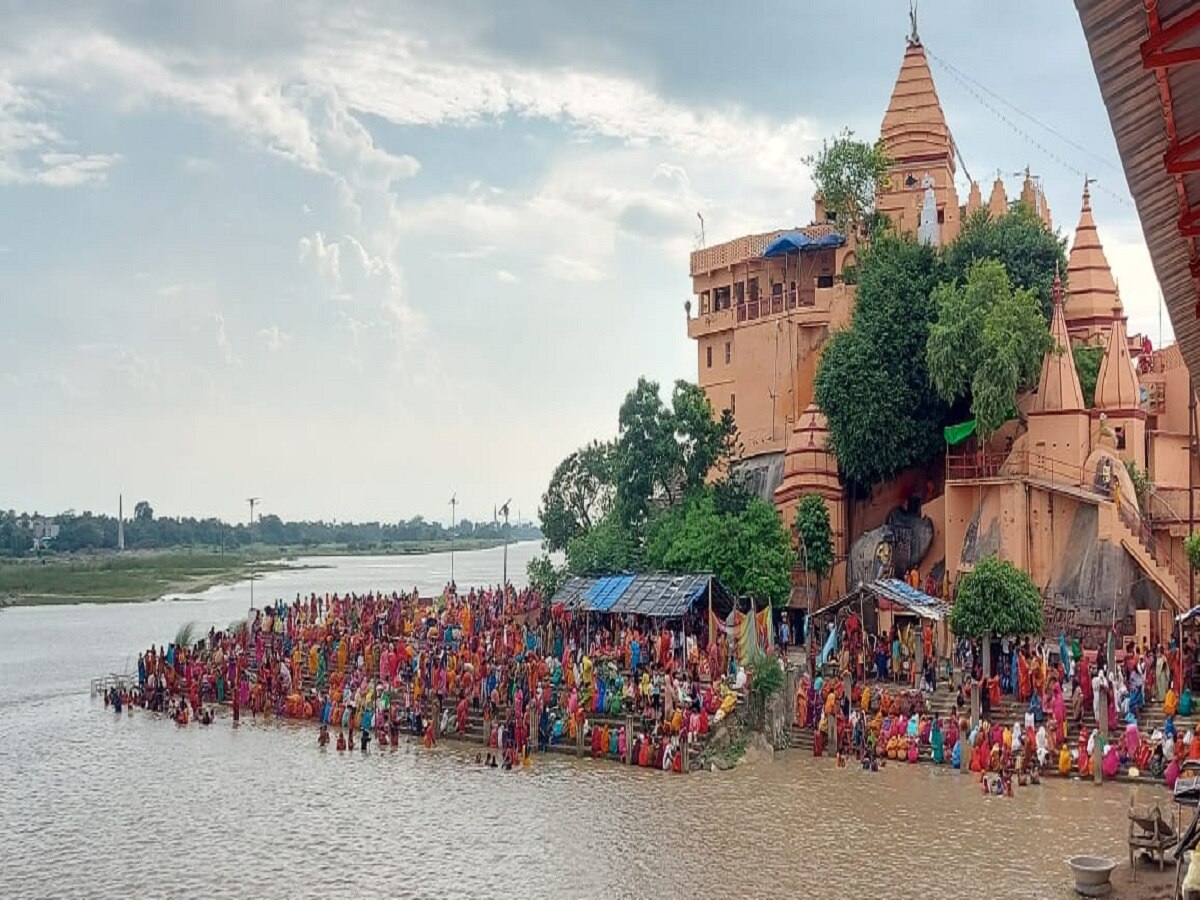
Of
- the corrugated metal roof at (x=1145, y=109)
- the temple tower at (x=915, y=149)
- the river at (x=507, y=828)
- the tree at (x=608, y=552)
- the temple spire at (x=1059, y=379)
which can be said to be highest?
the temple tower at (x=915, y=149)

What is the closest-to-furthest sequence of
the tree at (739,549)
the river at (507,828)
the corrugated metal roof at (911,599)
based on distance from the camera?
the river at (507,828) < the corrugated metal roof at (911,599) < the tree at (739,549)

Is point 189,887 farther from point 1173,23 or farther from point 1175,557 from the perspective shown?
point 1175,557

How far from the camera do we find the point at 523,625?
30.2m

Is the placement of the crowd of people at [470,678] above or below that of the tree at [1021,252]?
below

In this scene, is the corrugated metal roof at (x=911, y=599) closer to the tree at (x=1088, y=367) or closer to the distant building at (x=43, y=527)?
the tree at (x=1088, y=367)

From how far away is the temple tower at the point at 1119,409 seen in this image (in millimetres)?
26719

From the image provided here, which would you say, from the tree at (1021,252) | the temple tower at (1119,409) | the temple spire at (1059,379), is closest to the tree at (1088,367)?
the temple tower at (1119,409)

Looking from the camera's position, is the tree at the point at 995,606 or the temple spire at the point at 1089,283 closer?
the tree at the point at 995,606

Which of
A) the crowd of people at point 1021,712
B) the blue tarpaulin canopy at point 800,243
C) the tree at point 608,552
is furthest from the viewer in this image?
the blue tarpaulin canopy at point 800,243

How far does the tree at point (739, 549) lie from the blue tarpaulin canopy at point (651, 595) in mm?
923

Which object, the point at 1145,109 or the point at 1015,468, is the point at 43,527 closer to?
the point at 1015,468

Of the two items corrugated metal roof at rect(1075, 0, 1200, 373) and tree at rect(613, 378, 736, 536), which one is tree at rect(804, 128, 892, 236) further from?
corrugated metal roof at rect(1075, 0, 1200, 373)

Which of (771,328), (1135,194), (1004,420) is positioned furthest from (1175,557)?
(1135,194)

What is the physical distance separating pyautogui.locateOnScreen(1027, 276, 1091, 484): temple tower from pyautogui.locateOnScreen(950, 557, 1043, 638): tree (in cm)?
432
